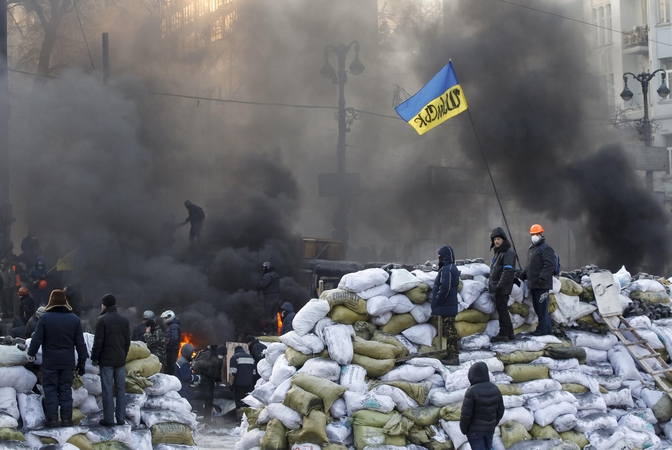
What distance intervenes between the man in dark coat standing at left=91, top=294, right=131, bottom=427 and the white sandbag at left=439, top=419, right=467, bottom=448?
2.47 m

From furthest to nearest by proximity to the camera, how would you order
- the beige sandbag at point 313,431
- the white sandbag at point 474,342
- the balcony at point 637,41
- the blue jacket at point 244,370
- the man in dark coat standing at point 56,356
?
1. the balcony at point 637,41
2. the blue jacket at point 244,370
3. the white sandbag at point 474,342
4. the beige sandbag at point 313,431
5. the man in dark coat standing at point 56,356

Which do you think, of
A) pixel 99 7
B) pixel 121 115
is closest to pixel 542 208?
pixel 121 115

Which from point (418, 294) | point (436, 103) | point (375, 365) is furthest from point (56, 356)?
point (436, 103)

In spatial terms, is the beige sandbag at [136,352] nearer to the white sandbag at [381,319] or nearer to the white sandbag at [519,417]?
the white sandbag at [381,319]

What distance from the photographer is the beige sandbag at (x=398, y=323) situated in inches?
278

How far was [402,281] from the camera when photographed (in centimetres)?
707

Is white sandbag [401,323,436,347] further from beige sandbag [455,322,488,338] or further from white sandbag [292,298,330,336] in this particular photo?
white sandbag [292,298,330,336]

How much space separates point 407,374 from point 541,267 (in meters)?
1.65

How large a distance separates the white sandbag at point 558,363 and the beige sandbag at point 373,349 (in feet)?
4.35

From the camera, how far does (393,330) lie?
707 centimetres

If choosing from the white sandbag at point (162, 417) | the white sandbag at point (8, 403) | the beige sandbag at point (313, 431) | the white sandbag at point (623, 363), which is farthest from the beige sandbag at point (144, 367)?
the white sandbag at point (623, 363)

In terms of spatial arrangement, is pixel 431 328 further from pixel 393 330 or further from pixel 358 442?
pixel 358 442

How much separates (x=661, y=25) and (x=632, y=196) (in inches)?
438

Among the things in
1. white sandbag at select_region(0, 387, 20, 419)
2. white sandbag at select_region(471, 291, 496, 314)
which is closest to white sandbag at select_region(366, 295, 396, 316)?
white sandbag at select_region(471, 291, 496, 314)
